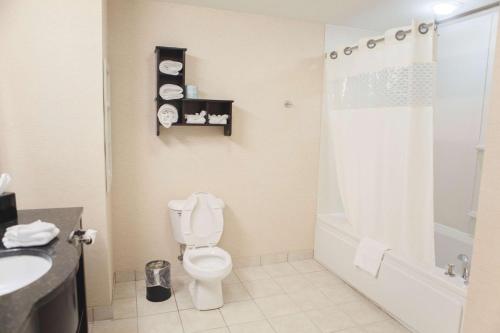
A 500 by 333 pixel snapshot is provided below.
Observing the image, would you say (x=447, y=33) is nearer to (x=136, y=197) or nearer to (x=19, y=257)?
(x=136, y=197)

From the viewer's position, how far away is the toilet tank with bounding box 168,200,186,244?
2.81 metres

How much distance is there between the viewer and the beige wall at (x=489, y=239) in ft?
3.57

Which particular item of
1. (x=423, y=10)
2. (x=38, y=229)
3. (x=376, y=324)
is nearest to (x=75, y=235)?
(x=38, y=229)

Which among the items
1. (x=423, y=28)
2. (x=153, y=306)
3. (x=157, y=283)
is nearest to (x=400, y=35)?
(x=423, y=28)

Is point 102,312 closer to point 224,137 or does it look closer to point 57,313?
point 57,313

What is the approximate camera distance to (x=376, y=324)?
242 centimetres

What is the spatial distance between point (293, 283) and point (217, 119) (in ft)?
5.23

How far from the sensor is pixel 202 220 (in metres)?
2.83

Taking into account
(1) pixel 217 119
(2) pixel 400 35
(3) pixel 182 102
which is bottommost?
(1) pixel 217 119

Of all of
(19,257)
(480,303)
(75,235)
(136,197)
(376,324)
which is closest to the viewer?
(480,303)

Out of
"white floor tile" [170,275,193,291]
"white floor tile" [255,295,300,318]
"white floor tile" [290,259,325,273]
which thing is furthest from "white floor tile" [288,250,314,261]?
"white floor tile" [170,275,193,291]

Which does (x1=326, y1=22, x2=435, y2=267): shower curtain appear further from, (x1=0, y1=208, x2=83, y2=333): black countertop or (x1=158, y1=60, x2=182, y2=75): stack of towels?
(x1=0, y1=208, x2=83, y2=333): black countertop

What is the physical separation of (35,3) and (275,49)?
1873 mm

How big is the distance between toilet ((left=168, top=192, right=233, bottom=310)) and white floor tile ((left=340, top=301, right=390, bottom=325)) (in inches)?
38.7
